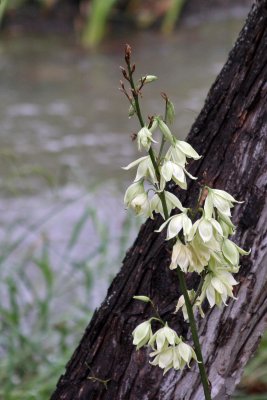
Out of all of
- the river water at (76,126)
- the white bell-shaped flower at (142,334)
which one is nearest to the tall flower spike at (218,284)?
the white bell-shaped flower at (142,334)

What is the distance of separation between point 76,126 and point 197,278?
424 cm

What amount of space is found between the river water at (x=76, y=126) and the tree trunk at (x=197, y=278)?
1.41 meters

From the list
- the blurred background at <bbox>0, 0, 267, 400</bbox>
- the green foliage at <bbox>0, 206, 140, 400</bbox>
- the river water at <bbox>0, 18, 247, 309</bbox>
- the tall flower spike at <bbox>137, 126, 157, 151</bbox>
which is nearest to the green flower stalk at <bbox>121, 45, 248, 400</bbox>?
the tall flower spike at <bbox>137, 126, 157, 151</bbox>

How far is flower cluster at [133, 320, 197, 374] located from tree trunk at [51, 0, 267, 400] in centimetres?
26

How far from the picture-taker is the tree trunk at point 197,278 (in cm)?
159

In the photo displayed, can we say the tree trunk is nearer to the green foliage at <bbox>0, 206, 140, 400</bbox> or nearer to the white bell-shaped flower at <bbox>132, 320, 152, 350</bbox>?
the white bell-shaped flower at <bbox>132, 320, 152, 350</bbox>

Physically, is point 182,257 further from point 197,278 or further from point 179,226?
point 197,278

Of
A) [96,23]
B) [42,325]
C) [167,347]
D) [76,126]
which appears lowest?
[167,347]

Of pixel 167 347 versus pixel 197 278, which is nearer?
pixel 167 347

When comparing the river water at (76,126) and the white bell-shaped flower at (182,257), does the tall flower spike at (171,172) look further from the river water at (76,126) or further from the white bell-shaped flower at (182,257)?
the river water at (76,126)

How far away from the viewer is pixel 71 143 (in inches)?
218

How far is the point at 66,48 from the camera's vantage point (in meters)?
7.27

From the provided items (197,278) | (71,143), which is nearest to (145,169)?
(197,278)

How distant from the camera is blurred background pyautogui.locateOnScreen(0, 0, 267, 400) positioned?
3.14 meters
